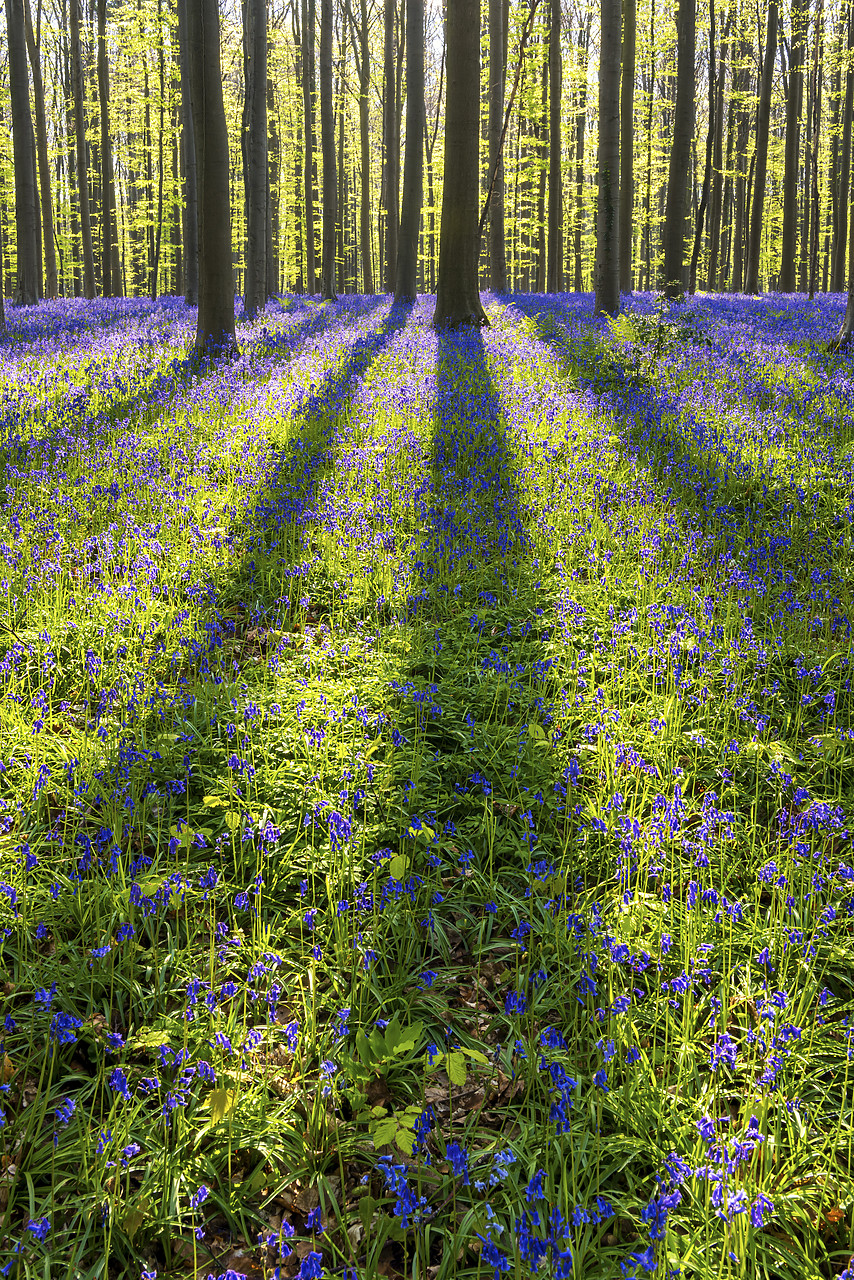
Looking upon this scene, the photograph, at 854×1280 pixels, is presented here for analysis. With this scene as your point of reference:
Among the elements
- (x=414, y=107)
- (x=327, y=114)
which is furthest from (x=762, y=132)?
(x=327, y=114)

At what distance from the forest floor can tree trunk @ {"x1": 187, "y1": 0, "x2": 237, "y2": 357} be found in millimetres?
6535

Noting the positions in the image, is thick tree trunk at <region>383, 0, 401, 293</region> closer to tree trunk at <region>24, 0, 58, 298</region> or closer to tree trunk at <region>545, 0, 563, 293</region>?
tree trunk at <region>545, 0, 563, 293</region>

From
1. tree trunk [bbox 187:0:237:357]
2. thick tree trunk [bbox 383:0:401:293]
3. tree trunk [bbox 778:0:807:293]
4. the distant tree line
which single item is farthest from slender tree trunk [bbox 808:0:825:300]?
tree trunk [bbox 187:0:237:357]

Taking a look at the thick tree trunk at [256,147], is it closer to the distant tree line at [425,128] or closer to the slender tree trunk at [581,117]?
the distant tree line at [425,128]

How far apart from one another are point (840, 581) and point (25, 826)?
15.3ft

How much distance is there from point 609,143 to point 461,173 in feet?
10.5

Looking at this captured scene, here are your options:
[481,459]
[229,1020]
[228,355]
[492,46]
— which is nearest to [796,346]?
[481,459]

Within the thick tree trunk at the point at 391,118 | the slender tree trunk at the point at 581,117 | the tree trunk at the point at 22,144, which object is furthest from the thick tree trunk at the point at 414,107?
the slender tree trunk at the point at 581,117

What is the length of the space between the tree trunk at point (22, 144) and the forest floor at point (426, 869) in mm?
14094

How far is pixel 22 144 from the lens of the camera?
54.5 ft

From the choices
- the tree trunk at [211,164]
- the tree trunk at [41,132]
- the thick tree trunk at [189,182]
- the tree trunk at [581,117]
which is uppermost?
the tree trunk at [581,117]

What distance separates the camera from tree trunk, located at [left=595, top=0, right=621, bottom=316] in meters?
15.4

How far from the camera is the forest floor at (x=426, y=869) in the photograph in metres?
1.89

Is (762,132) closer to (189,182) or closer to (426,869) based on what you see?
(189,182)
